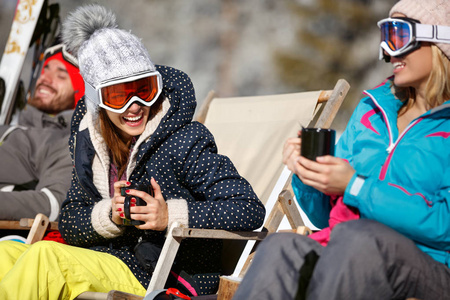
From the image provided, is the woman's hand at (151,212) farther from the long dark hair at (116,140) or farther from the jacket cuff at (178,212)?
the long dark hair at (116,140)

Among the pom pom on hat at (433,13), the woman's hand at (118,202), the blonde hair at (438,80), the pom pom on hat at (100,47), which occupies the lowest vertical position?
the woman's hand at (118,202)

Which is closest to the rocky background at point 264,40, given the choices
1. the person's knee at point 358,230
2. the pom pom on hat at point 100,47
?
the pom pom on hat at point 100,47

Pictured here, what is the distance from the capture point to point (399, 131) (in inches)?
104

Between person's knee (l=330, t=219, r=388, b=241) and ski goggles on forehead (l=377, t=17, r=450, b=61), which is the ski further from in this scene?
person's knee (l=330, t=219, r=388, b=241)

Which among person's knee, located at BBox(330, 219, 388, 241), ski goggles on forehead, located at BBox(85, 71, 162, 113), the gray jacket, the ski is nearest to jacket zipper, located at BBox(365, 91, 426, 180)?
person's knee, located at BBox(330, 219, 388, 241)

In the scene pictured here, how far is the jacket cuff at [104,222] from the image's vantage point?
10.2 ft

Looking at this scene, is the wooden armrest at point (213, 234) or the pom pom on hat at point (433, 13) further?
the wooden armrest at point (213, 234)

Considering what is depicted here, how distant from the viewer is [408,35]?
96.7 inches

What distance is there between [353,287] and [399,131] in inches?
34.5

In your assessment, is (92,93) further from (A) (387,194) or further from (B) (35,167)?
(A) (387,194)

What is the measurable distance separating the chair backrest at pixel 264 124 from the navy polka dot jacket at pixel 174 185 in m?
0.56

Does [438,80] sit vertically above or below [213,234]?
above

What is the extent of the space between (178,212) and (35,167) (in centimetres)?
189

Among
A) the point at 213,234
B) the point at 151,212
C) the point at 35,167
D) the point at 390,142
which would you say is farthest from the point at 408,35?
the point at 35,167
